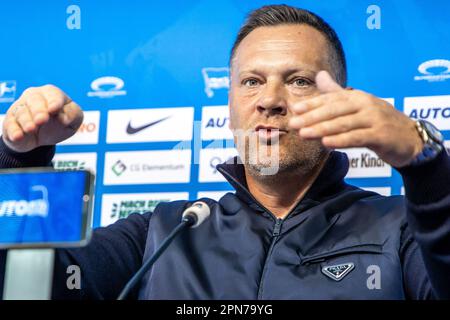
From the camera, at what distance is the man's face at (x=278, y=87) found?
148cm

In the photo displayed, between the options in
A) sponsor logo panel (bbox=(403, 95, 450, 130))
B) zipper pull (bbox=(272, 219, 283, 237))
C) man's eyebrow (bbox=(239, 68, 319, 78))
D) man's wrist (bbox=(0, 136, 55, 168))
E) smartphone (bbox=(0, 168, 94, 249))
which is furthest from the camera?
sponsor logo panel (bbox=(403, 95, 450, 130))

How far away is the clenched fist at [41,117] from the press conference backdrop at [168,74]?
684 mm

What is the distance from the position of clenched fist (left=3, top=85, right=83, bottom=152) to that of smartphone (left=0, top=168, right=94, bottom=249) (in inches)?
6.7

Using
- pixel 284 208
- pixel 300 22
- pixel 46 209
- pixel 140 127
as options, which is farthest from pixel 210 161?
pixel 46 209

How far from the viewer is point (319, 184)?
1.50 meters

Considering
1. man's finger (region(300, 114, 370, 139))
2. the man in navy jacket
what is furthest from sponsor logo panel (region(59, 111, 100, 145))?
man's finger (region(300, 114, 370, 139))

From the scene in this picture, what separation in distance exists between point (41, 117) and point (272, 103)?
1.84 ft

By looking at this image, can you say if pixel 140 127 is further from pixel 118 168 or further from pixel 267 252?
pixel 267 252

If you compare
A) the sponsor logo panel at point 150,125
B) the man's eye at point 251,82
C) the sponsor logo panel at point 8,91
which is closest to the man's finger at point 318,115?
the man's eye at point 251,82

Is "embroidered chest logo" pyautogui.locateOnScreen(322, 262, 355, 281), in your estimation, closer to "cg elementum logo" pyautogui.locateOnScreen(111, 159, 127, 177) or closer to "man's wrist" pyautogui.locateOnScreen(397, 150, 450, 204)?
"man's wrist" pyautogui.locateOnScreen(397, 150, 450, 204)

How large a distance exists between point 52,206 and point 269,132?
2.30ft

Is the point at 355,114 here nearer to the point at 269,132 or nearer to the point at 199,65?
the point at 269,132

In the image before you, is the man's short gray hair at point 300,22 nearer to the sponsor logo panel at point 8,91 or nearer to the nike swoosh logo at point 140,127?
the nike swoosh logo at point 140,127

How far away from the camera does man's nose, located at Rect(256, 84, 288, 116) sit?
1.47 m
